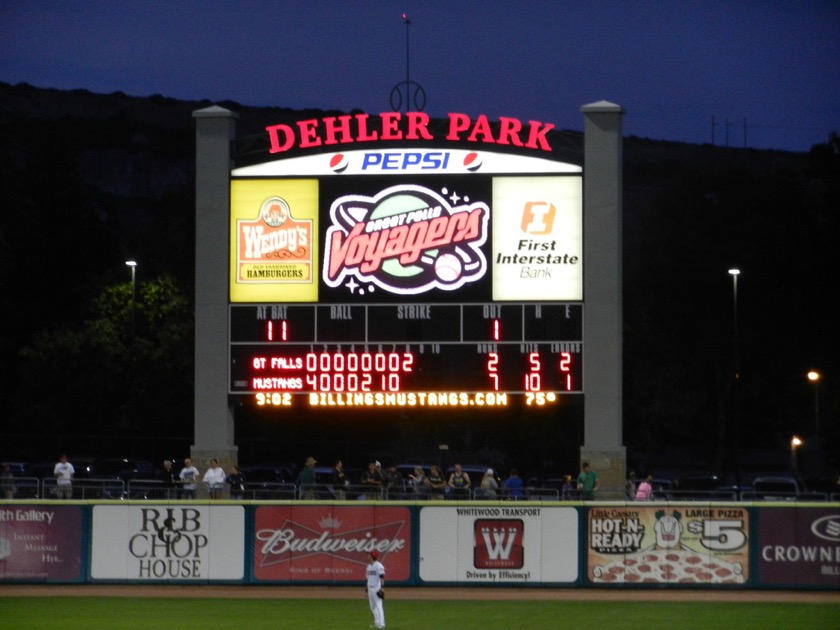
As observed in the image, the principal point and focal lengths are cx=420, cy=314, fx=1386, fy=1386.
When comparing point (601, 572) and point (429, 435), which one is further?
point (429, 435)

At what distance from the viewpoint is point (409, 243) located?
93.0ft

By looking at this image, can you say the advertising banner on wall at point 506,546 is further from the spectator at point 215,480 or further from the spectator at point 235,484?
the spectator at point 215,480

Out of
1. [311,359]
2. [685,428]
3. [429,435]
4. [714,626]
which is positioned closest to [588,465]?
[311,359]

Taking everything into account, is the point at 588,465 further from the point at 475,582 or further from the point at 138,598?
the point at 138,598

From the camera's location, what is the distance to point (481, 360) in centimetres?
2786

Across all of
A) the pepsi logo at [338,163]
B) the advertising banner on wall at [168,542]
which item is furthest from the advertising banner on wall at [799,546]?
the pepsi logo at [338,163]

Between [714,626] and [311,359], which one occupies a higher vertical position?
[311,359]

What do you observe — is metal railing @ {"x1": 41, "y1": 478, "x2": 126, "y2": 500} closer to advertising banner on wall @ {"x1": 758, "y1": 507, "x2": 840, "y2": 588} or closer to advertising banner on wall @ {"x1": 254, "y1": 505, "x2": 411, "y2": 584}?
advertising banner on wall @ {"x1": 254, "y1": 505, "x2": 411, "y2": 584}

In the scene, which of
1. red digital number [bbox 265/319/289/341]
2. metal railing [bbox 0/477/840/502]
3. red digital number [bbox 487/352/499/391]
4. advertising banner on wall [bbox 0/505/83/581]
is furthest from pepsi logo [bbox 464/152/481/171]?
advertising banner on wall [bbox 0/505/83/581]

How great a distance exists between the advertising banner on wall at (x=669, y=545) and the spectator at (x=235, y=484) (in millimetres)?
6697

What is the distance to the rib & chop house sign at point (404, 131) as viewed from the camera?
94.0 feet

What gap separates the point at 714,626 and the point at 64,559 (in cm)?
1251

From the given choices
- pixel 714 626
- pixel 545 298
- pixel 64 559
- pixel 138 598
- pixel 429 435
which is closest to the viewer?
pixel 714 626

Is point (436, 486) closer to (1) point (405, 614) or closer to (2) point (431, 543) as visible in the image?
(2) point (431, 543)
